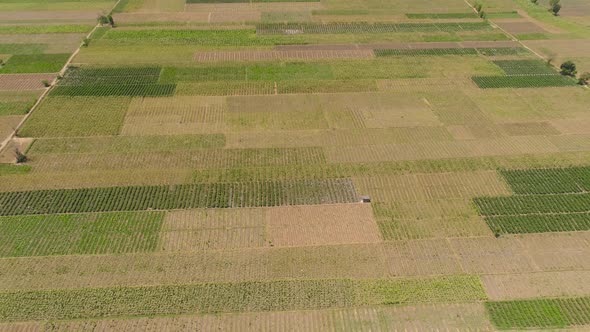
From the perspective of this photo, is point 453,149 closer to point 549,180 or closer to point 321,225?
point 549,180

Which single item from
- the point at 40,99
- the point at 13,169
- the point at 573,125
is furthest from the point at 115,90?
the point at 573,125

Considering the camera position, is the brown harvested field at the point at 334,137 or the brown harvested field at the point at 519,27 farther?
the brown harvested field at the point at 519,27

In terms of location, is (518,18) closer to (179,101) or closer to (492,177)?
(492,177)

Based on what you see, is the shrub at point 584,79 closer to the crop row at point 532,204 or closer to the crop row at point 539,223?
the crop row at point 532,204

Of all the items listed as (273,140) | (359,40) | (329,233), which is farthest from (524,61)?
(329,233)

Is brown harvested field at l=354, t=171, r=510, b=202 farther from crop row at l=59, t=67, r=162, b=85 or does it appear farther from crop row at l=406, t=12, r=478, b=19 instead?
crop row at l=406, t=12, r=478, b=19

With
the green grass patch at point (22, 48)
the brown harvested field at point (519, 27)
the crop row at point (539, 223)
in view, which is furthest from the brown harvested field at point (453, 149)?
the green grass patch at point (22, 48)
